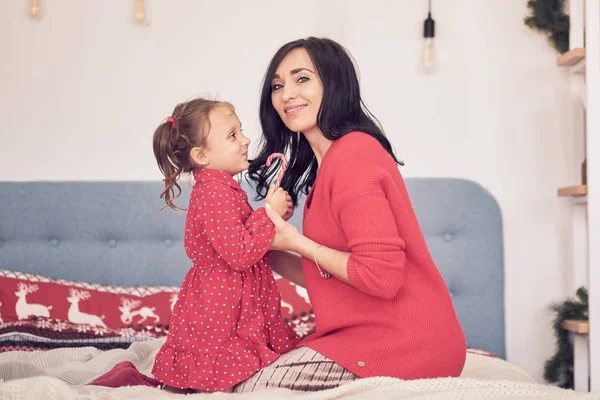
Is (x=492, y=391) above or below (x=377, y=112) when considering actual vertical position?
Result: below

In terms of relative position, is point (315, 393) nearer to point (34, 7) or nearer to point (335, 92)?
point (335, 92)

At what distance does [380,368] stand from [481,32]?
1.76m

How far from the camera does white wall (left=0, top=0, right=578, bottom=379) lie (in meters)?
2.72

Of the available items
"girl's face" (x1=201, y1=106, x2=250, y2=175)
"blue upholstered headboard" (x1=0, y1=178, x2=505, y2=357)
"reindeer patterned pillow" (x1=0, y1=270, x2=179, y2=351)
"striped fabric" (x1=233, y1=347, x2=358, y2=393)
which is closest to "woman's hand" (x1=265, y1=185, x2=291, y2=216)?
"girl's face" (x1=201, y1=106, x2=250, y2=175)

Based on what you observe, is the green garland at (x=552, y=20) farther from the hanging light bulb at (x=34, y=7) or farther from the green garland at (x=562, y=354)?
the hanging light bulb at (x=34, y=7)

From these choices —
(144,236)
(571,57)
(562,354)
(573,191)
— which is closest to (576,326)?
(562,354)

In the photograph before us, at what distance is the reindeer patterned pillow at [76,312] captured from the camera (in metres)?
2.27

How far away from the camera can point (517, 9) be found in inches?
109

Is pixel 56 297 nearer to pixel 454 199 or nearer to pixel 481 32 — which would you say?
pixel 454 199

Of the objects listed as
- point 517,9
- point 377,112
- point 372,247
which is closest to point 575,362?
point 377,112

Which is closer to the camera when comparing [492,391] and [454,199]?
[492,391]

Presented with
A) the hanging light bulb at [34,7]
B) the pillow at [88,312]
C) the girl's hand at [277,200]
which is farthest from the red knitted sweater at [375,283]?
the hanging light bulb at [34,7]

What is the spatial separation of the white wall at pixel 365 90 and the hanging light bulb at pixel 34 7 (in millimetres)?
37

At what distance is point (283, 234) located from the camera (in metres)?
1.54
